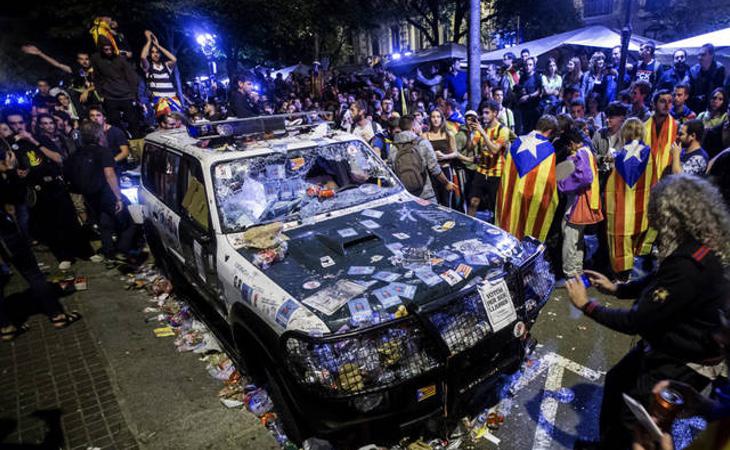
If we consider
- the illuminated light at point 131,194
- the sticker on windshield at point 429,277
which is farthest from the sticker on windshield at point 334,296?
the illuminated light at point 131,194

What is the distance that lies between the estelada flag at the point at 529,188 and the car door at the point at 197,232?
3622 millimetres

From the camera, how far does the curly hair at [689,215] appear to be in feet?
6.66

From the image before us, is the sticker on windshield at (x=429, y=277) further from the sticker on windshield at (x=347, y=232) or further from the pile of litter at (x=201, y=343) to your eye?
the pile of litter at (x=201, y=343)

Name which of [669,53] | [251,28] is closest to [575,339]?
[669,53]

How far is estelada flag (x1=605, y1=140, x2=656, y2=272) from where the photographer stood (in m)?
4.89

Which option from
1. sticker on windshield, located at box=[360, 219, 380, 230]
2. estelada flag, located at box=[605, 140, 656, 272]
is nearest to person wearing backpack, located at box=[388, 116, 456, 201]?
sticker on windshield, located at box=[360, 219, 380, 230]

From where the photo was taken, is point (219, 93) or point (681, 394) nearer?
point (681, 394)

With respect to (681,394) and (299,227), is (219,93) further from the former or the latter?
(681,394)

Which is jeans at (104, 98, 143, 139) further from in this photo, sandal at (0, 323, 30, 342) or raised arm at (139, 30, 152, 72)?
sandal at (0, 323, 30, 342)

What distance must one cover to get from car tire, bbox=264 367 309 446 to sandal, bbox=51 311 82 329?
133 inches

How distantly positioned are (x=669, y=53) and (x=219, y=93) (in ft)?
77.4

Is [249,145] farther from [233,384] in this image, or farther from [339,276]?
[233,384]

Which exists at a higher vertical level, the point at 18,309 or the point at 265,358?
the point at 265,358

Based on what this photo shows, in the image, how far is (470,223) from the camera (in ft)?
12.4
